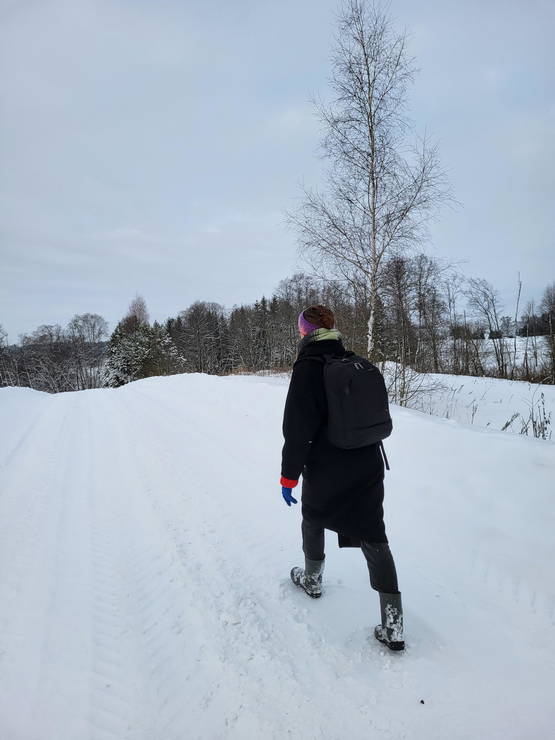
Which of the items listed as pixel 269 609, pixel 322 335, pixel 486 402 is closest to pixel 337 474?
pixel 322 335

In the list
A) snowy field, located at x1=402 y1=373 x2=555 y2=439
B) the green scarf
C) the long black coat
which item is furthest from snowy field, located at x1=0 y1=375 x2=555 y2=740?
snowy field, located at x1=402 y1=373 x2=555 y2=439

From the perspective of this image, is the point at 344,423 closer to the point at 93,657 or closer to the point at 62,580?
the point at 93,657

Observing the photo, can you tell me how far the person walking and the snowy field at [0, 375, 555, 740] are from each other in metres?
0.38

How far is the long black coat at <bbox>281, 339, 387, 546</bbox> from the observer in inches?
82.9

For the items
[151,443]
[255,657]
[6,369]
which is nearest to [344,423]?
[255,657]

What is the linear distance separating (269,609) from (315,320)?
6.52 ft

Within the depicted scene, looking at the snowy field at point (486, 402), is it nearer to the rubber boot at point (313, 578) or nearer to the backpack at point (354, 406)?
the rubber boot at point (313, 578)

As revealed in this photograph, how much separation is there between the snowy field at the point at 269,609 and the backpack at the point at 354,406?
1.26 meters

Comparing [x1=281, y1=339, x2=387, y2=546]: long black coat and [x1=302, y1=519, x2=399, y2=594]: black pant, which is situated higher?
[x1=281, y1=339, x2=387, y2=546]: long black coat

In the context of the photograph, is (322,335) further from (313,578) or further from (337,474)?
(313,578)

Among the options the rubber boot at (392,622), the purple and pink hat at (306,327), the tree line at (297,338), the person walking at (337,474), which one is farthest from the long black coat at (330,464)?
the tree line at (297,338)

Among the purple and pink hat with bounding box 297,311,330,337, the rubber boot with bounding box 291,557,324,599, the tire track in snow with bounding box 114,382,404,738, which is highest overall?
the purple and pink hat with bounding box 297,311,330,337

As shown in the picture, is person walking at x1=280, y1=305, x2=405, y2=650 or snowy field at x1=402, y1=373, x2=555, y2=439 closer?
person walking at x1=280, y1=305, x2=405, y2=650

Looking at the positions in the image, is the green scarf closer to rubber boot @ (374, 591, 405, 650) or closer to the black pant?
the black pant
